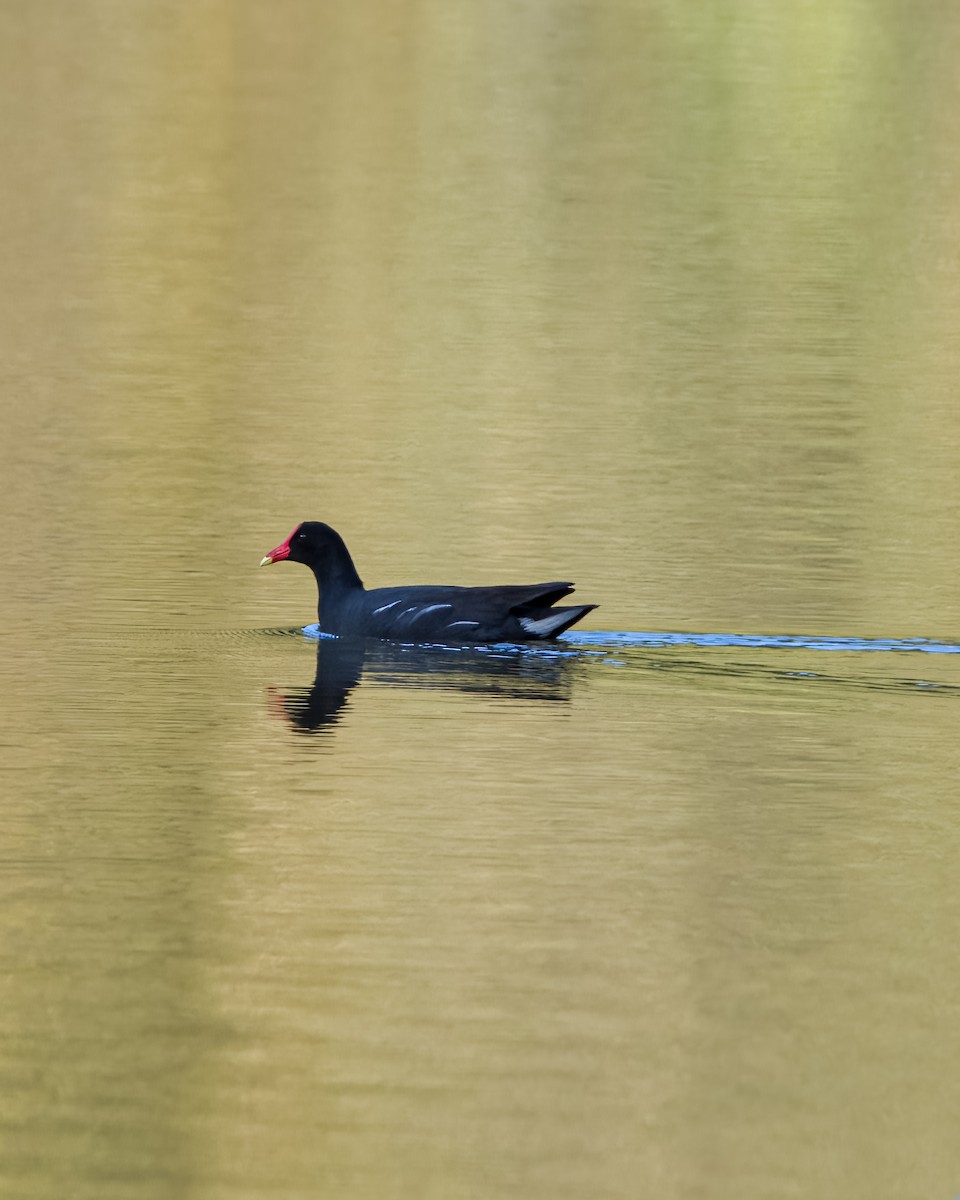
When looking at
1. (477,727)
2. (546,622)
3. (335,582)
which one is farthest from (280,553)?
(477,727)

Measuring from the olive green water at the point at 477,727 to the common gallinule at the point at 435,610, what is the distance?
27cm

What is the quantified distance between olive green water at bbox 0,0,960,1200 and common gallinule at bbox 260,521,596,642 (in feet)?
0.87

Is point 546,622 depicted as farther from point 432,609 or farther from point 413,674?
point 413,674

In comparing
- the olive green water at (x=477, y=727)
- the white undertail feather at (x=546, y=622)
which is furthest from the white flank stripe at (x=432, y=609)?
the white undertail feather at (x=546, y=622)

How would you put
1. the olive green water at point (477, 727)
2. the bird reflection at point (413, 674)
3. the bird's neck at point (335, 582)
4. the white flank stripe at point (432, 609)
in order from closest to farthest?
the olive green water at point (477, 727), the bird reflection at point (413, 674), the white flank stripe at point (432, 609), the bird's neck at point (335, 582)

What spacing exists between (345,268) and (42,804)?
91.0ft

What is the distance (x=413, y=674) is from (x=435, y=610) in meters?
0.79

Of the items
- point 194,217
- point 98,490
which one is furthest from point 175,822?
point 194,217

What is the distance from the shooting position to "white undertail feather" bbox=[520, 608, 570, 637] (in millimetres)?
16625

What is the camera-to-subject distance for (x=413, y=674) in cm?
1623

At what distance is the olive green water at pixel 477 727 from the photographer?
8.77 metres

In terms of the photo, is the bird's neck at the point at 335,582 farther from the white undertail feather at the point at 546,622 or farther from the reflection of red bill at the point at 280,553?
the white undertail feather at the point at 546,622

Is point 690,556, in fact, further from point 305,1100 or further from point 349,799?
point 305,1100

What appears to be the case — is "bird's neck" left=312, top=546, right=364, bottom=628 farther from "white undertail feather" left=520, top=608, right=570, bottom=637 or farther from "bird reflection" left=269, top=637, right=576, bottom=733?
"white undertail feather" left=520, top=608, right=570, bottom=637
